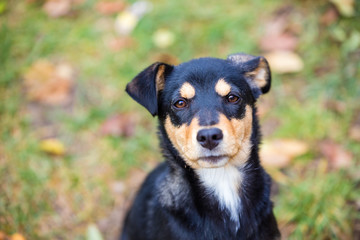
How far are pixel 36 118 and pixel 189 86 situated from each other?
11.1ft

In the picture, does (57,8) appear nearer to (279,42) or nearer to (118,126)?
(118,126)

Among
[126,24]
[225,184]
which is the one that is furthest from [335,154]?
[126,24]

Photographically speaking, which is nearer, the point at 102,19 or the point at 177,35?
the point at 177,35

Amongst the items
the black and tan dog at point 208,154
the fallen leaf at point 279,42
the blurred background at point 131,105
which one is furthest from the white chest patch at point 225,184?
the fallen leaf at point 279,42

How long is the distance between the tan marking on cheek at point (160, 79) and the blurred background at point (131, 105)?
194cm

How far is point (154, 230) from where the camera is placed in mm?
3490

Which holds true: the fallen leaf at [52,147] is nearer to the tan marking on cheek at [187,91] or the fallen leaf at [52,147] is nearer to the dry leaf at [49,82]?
the dry leaf at [49,82]

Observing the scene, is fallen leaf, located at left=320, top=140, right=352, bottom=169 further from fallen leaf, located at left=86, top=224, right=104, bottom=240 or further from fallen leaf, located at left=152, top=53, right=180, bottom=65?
fallen leaf, located at left=86, top=224, right=104, bottom=240

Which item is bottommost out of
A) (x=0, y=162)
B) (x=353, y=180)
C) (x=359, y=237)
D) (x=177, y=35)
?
(x=359, y=237)

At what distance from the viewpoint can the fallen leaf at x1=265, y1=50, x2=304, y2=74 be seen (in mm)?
5746

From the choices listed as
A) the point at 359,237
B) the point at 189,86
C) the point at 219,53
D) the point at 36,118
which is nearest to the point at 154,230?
the point at 189,86

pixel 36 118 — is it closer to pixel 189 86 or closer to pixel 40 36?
pixel 40 36

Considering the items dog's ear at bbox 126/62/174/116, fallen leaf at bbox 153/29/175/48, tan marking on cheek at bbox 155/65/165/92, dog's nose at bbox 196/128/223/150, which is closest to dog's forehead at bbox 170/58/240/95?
tan marking on cheek at bbox 155/65/165/92

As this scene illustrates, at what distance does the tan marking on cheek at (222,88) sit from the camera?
324 centimetres
